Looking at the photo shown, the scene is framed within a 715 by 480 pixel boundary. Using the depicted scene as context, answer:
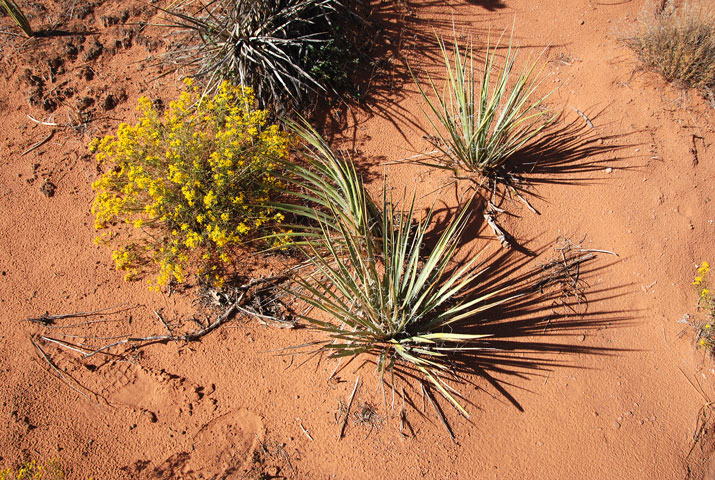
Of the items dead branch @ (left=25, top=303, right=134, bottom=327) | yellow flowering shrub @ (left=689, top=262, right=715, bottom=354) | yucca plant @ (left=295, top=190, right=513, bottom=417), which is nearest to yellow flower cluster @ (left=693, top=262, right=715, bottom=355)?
yellow flowering shrub @ (left=689, top=262, right=715, bottom=354)

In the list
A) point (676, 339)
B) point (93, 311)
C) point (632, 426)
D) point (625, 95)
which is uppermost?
point (625, 95)

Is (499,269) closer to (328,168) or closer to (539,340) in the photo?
(539,340)

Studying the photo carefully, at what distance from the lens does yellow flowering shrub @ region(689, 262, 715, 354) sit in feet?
10.3

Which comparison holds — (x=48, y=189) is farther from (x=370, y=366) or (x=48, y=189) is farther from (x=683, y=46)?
(x=683, y=46)

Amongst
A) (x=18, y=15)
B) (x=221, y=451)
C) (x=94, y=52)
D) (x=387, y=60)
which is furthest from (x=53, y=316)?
(x=387, y=60)

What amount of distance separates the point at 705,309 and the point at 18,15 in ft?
19.2

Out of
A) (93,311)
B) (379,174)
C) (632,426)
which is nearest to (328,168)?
(379,174)

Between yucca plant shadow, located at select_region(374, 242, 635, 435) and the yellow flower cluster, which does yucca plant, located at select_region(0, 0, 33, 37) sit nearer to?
yucca plant shadow, located at select_region(374, 242, 635, 435)

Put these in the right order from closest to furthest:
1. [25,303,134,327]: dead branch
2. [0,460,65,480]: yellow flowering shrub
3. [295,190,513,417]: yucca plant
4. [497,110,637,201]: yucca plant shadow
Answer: [295,190,513,417]: yucca plant → [0,460,65,480]: yellow flowering shrub → [25,303,134,327]: dead branch → [497,110,637,201]: yucca plant shadow

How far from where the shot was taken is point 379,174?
379 cm

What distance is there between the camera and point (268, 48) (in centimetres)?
380

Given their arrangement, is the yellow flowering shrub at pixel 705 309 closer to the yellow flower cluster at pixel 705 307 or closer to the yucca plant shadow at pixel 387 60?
the yellow flower cluster at pixel 705 307

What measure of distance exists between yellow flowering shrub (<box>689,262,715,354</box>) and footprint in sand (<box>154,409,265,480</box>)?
295cm

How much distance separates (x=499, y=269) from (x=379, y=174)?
3.91 feet
